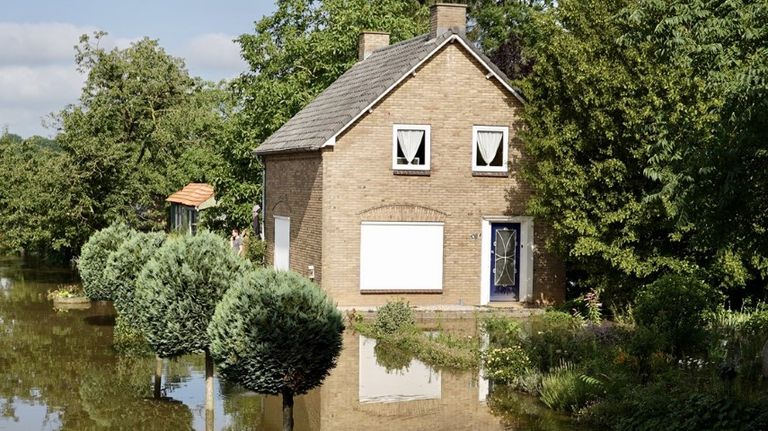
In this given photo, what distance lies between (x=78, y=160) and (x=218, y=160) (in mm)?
5802

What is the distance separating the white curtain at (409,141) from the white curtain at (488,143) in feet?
6.03

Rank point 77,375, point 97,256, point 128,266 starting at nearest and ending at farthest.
Result: point 77,375
point 128,266
point 97,256

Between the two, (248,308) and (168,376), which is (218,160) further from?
(248,308)

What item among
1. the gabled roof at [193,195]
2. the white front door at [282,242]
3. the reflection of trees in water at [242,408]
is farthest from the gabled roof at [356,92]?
the gabled roof at [193,195]

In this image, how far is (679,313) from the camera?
17125 millimetres

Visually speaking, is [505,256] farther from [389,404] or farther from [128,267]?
[389,404]

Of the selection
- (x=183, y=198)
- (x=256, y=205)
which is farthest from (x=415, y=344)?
(x=183, y=198)

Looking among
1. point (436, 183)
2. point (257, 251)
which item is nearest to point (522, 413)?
point (436, 183)

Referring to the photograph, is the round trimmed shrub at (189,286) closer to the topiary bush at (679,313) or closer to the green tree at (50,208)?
the topiary bush at (679,313)

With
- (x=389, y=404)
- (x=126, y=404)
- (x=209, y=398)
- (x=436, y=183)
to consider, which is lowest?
(x=126, y=404)

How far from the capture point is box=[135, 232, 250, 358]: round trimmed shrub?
Result: 15.3 m

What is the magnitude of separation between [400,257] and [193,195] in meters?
23.1

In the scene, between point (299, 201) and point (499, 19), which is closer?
point (299, 201)

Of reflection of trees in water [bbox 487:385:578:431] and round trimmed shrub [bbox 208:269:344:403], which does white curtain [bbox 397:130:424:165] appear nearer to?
reflection of trees in water [bbox 487:385:578:431]
